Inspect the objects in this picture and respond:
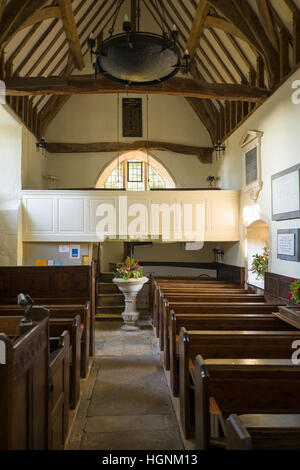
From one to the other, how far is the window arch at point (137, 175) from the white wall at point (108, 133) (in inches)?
18.0

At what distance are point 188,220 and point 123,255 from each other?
3.46 m

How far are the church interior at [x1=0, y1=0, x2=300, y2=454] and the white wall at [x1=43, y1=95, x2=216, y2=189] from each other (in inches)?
1.7

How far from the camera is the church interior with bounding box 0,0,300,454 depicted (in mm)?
2338

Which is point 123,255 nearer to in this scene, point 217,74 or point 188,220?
point 188,220

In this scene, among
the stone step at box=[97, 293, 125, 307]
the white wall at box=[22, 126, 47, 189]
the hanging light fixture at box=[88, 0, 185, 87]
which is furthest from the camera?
the stone step at box=[97, 293, 125, 307]

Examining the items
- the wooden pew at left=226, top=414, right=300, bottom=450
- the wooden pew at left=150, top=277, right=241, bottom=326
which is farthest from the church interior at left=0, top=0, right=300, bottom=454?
the wooden pew at left=150, top=277, right=241, bottom=326

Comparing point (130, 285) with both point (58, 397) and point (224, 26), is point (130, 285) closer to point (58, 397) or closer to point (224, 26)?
point (58, 397)

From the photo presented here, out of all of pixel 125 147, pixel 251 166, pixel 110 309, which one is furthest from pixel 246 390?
pixel 125 147

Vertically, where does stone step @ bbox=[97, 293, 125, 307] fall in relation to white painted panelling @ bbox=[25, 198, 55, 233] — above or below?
below

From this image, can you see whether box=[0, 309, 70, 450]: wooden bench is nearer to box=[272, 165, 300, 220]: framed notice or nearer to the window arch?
box=[272, 165, 300, 220]: framed notice

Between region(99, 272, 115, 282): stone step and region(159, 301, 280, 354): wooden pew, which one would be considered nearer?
region(159, 301, 280, 354): wooden pew

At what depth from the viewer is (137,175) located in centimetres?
1149

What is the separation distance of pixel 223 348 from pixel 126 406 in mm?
1400
